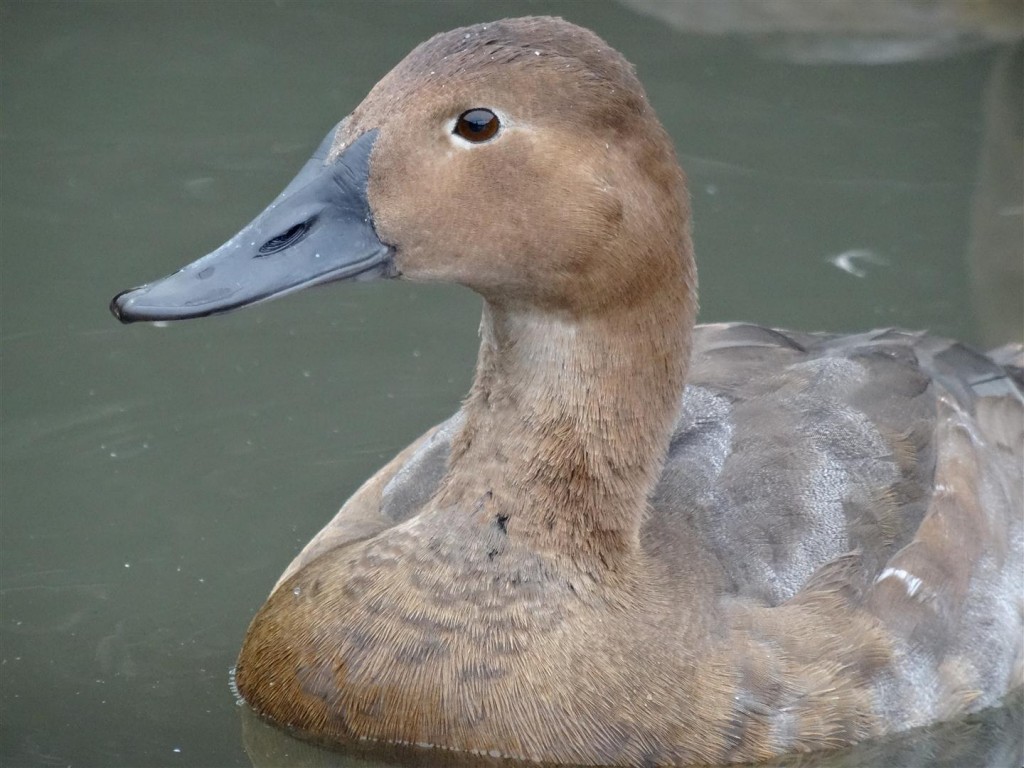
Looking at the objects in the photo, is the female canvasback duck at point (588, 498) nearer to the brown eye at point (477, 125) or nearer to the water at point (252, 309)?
the brown eye at point (477, 125)

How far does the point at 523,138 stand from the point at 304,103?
443cm

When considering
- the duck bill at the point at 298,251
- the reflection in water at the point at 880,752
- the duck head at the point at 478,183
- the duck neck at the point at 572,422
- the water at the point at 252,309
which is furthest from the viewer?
the water at the point at 252,309

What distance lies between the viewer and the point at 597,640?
14.3 feet

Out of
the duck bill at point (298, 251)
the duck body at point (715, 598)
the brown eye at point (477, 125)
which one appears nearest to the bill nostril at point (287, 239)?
the duck bill at point (298, 251)

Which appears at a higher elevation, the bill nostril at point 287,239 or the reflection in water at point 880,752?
the bill nostril at point 287,239

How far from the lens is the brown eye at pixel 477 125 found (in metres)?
3.94

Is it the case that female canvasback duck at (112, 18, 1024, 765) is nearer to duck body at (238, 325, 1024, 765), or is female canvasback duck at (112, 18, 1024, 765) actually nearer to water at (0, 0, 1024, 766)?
duck body at (238, 325, 1024, 765)

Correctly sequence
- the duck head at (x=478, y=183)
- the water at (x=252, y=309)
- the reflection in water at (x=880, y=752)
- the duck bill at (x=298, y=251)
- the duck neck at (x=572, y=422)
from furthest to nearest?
the water at (x=252, y=309), the reflection in water at (x=880, y=752), the duck neck at (x=572, y=422), the duck head at (x=478, y=183), the duck bill at (x=298, y=251)

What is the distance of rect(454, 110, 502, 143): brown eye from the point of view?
3.94 m

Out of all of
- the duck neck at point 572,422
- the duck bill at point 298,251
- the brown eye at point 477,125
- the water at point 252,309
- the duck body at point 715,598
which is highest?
the brown eye at point 477,125

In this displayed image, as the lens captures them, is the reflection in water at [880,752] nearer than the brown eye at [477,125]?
No

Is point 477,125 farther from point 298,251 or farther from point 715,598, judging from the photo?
point 715,598

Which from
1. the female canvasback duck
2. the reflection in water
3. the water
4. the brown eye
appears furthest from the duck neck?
the water

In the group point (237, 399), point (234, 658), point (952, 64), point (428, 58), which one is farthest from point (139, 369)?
point (952, 64)
